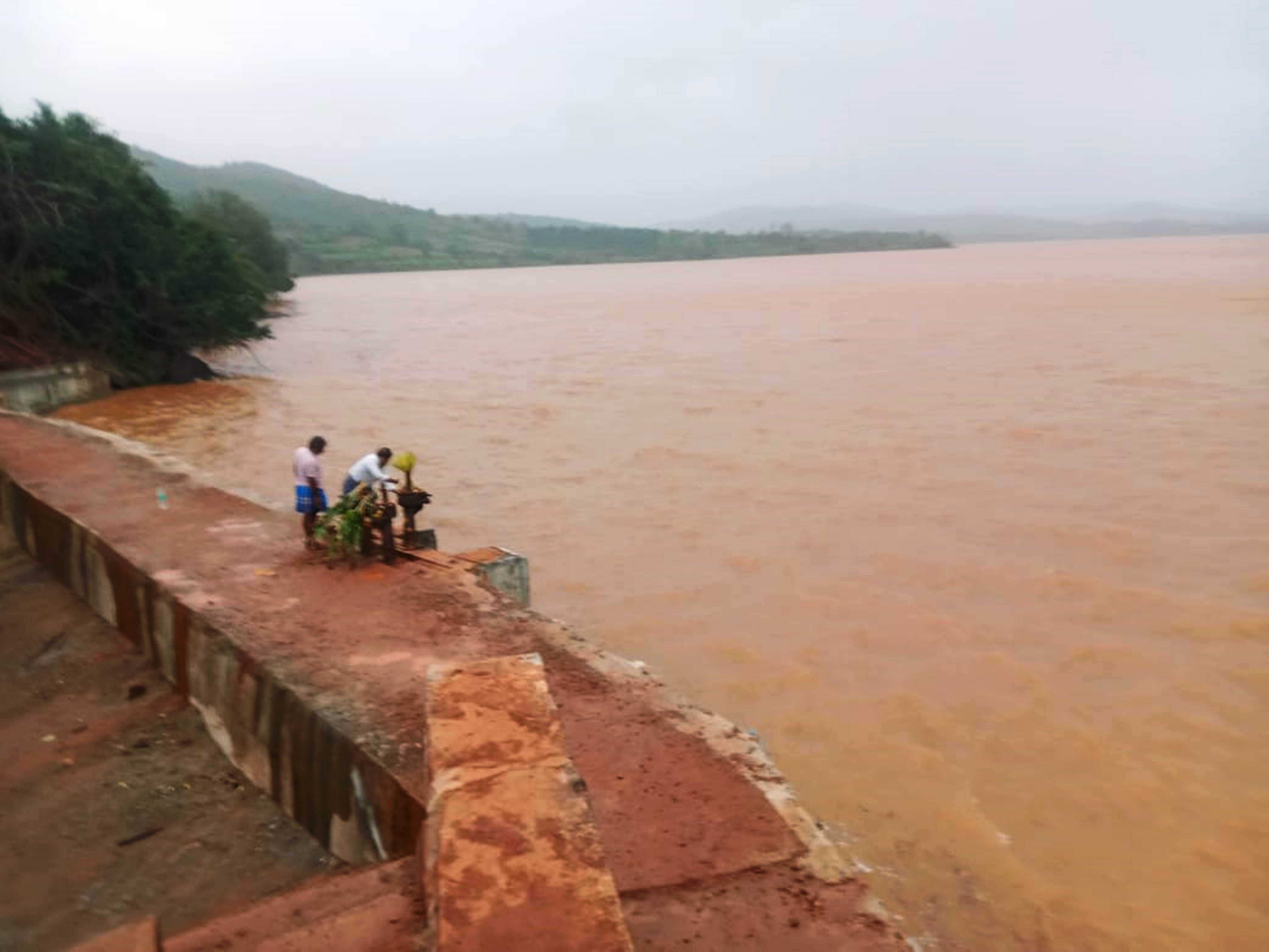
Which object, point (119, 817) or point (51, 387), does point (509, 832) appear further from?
point (51, 387)

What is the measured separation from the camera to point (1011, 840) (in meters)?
6.25

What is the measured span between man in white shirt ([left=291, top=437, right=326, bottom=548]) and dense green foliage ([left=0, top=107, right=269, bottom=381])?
16.7 m

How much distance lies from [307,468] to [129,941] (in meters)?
5.57

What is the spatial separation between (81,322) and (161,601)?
20.9 metres

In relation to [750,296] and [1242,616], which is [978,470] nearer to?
[1242,616]

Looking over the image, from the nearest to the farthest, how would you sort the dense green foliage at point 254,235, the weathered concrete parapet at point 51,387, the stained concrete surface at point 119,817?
the stained concrete surface at point 119,817 → the weathered concrete parapet at point 51,387 → the dense green foliage at point 254,235

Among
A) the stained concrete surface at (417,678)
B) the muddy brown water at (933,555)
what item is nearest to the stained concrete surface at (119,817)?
the stained concrete surface at (417,678)

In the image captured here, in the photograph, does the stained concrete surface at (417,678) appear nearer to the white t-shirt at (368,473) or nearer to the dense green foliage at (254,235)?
the white t-shirt at (368,473)

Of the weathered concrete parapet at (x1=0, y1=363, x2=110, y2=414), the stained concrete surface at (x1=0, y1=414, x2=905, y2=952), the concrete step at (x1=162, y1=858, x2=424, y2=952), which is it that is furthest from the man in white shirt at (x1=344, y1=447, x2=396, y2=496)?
the weathered concrete parapet at (x1=0, y1=363, x2=110, y2=414)

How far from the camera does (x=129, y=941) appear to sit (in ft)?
9.55

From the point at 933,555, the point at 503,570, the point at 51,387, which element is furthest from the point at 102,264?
the point at 933,555

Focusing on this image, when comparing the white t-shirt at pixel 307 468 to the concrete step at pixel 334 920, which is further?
the white t-shirt at pixel 307 468

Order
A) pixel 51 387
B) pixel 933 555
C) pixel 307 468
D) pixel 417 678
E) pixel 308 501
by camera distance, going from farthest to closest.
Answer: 1. pixel 51 387
2. pixel 933 555
3. pixel 307 468
4. pixel 308 501
5. pixel 417 678

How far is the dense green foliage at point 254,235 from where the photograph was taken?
178 ft
